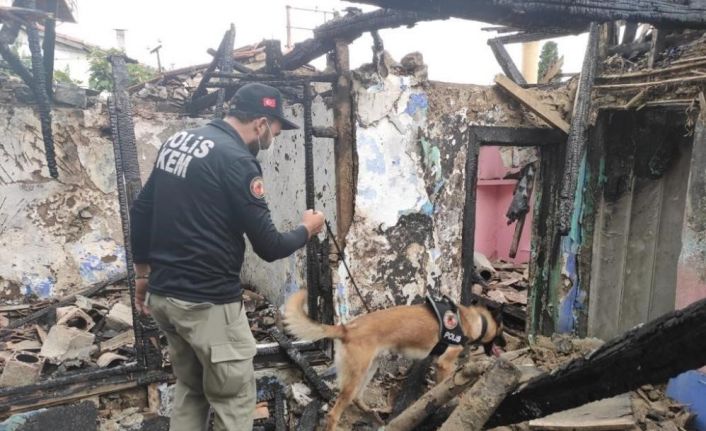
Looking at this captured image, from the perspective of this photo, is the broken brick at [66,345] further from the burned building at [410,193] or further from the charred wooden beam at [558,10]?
the charred wooden beam at [558,10]

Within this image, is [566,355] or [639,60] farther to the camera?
[566,355]

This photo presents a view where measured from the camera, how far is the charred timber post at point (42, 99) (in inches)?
125

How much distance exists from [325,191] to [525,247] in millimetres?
6666

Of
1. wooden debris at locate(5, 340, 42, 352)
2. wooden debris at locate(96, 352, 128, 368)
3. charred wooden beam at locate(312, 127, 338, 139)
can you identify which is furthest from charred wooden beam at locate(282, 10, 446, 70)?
wooden debris at locate(5, 340, 42, 352)

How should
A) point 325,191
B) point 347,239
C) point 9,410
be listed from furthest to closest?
point 325,191, point 347,239, point 9,410

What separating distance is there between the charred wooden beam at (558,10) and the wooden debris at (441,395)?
1.90 meters

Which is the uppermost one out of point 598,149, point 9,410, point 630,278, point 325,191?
point 598,149

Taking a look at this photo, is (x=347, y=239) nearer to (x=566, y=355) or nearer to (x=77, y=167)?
(x=566, y=355)

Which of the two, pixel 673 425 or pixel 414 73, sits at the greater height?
pixel 414 73

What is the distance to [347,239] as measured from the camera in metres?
4.46

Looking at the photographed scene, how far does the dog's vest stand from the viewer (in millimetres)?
3998

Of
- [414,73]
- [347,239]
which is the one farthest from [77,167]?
[414,73]

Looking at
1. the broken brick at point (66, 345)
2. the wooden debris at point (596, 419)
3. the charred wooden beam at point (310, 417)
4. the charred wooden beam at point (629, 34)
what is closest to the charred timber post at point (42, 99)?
the broken brick at point (66, 345)

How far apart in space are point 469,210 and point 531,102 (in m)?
1.32
